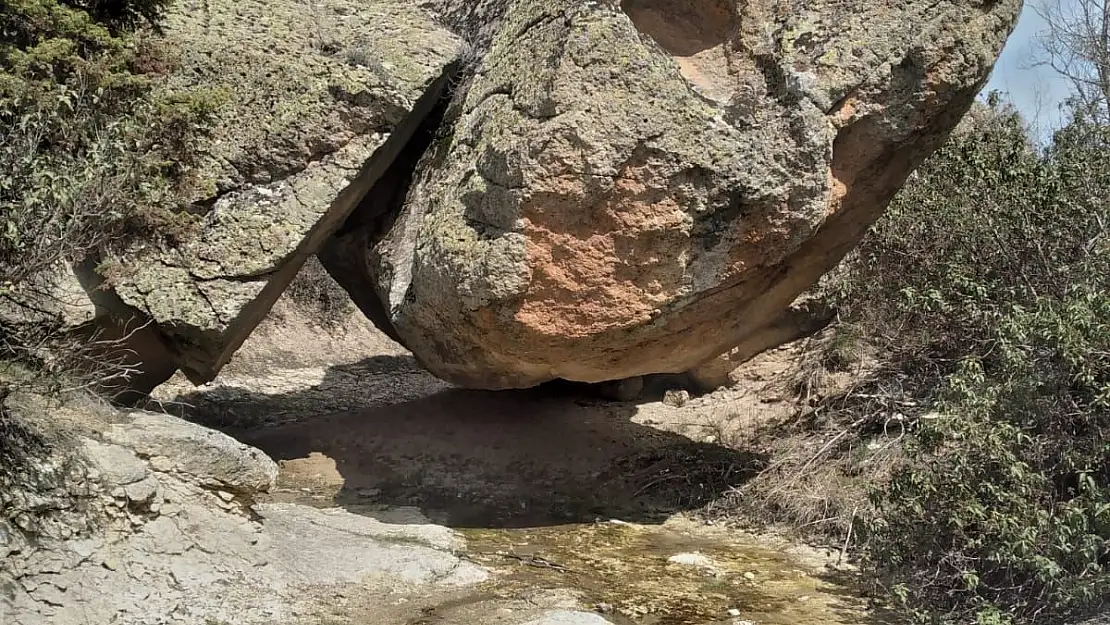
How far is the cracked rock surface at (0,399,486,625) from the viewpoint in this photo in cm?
408

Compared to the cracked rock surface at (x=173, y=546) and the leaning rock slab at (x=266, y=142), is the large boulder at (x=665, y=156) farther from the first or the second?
→ the cracked rock surface at (x=173, y=546)

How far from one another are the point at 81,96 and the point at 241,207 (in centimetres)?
108

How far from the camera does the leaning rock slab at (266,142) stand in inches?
226

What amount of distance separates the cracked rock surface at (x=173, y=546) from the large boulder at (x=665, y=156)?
1440 mm

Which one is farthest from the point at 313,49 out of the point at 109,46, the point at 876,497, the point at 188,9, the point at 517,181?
the point at 876,497

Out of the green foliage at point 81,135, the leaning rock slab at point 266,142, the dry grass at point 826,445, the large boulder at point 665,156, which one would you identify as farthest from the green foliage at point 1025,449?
the green foliage at point 81,135

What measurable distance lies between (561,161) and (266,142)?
77.6 inches

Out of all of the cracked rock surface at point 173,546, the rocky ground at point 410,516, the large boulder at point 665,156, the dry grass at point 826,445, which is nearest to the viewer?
the cracked rock surface at point 173,546

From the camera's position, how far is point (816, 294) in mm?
8367

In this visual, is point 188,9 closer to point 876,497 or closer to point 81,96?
point 81,96

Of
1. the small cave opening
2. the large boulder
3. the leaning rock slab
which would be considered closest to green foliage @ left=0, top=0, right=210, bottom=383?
the leaning rock slab

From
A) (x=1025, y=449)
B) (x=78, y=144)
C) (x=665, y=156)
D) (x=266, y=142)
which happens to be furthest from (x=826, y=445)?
(x=78, y=144)

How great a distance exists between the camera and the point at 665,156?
5.18 m

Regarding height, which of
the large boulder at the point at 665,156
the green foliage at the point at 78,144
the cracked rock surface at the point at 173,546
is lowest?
the cracked rock surface at the point at 173,546
